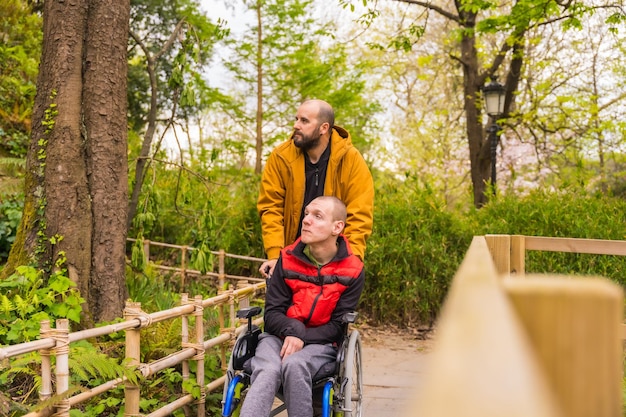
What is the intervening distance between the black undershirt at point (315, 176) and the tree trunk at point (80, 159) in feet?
5.08

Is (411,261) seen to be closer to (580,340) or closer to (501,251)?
(501,251)

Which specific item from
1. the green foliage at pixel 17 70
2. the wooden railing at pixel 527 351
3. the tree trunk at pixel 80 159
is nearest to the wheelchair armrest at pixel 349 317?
the tree trunk at pixel 80 159

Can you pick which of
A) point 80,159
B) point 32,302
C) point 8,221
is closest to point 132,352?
point 32,302

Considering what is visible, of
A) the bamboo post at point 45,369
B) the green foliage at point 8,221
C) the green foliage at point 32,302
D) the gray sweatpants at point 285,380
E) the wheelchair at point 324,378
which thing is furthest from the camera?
the green foliage at point 8,221

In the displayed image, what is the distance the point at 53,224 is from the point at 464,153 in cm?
1891

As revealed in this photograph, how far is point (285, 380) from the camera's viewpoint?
10.4ft

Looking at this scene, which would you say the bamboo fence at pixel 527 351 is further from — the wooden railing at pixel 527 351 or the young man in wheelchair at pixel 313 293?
the young man in wheelchair at pixel 313 293

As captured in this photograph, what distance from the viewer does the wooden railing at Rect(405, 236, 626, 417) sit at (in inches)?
17.4

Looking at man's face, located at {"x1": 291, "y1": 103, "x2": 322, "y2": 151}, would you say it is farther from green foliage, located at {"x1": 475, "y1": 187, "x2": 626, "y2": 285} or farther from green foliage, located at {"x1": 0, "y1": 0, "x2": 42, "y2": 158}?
green foliage, located at {"x1": 0, "y1": 0, "x2": 42, "y2": 158}

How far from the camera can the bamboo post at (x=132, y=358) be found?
365 cm

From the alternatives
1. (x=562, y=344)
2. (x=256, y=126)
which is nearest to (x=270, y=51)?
(x=256, y=126)

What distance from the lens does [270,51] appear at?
49.3 feet

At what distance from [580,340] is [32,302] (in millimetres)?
4046

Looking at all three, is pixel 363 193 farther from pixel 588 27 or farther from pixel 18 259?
pixel 588 27
